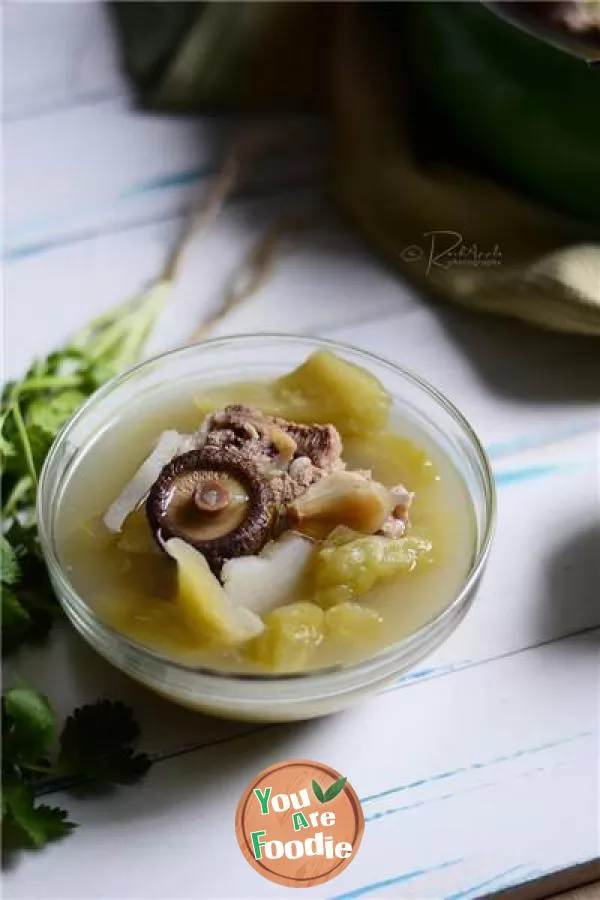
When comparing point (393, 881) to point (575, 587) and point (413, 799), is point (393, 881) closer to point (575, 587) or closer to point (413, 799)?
point (413, 799)

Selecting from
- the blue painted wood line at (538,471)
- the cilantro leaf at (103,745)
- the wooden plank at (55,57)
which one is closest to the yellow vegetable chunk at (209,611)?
the cilantro leaf at (103,745)

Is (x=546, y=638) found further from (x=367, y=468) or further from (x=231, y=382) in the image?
(x=231, y=382)

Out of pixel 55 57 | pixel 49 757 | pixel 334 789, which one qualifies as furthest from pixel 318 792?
pixel 55 57

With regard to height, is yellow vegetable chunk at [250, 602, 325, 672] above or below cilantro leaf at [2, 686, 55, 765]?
above

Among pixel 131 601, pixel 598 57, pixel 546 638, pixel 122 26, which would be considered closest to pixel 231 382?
pixel 131 601

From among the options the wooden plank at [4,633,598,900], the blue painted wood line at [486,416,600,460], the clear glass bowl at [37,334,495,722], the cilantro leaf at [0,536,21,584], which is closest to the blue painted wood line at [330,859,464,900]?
the wooden plank at [4,633,598,900]

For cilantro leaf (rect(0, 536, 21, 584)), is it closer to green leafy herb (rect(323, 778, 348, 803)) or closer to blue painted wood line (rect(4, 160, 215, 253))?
green leafy herb (rect(323, 778, 348, 803))
